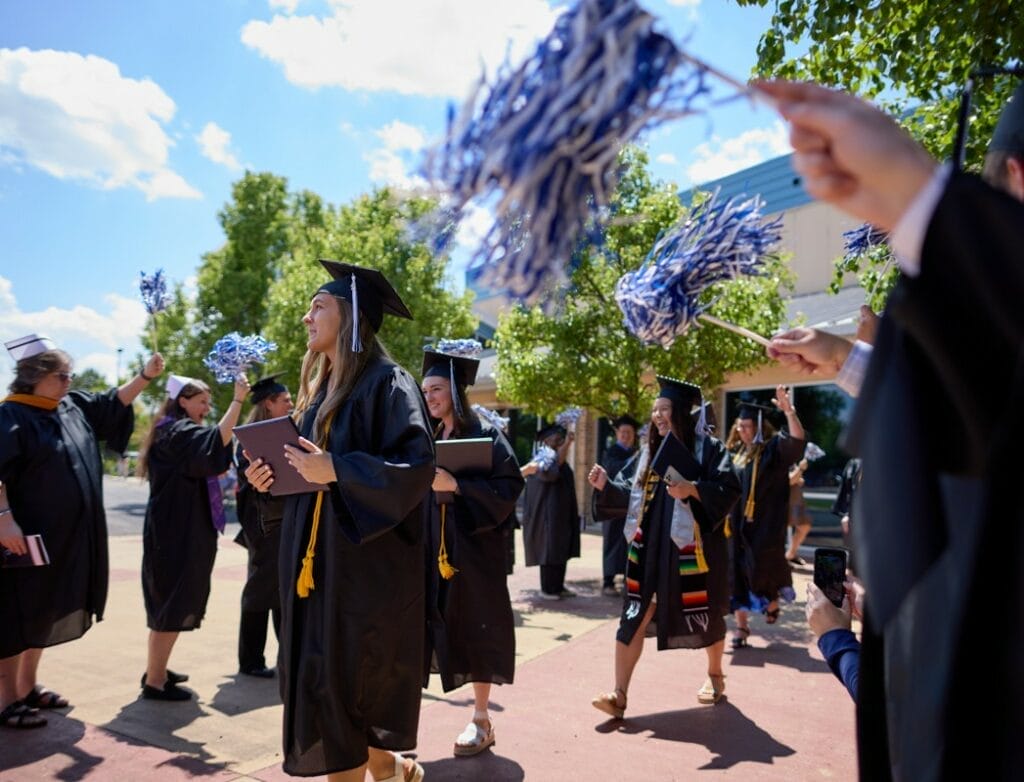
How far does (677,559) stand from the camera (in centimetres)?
520

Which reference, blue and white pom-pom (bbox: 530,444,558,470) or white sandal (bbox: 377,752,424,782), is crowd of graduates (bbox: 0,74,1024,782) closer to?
white sandal (bbox: 377,752,424,782)

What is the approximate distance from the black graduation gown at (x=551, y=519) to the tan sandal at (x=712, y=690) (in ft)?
13.7

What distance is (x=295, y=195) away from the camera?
25.3 m

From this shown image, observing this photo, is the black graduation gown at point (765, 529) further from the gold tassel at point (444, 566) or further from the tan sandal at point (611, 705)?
the gold tassel at point (444, 566)

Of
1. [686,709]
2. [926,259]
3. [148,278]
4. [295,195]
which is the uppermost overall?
[295,195]

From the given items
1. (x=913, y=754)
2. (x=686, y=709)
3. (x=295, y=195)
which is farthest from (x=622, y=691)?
(x=295, y=195)

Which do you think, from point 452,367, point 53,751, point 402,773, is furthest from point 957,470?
point 53,751

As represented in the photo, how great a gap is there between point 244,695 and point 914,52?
20.1 ft

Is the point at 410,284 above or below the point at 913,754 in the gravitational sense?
above

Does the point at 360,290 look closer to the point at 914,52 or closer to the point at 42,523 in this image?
the point at 42,523

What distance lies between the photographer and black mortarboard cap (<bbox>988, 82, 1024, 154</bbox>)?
1370 millimetres

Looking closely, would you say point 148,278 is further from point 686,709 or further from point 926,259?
point 926,259

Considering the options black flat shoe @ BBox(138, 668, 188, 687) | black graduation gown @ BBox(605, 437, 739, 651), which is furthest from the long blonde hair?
black flat shoe @ BBox(138, 668, 188, 687)

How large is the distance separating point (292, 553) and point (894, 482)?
2677 mm
